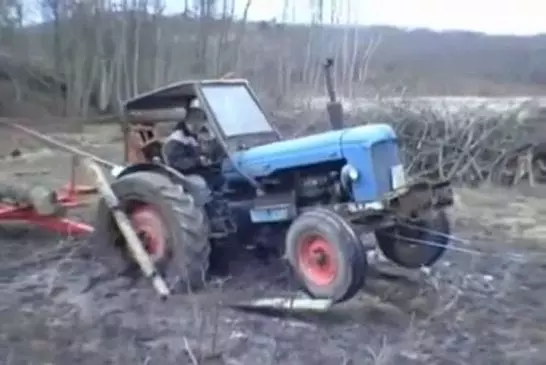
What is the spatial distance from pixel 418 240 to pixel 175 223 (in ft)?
5.57

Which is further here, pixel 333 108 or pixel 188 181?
pixel 188 181

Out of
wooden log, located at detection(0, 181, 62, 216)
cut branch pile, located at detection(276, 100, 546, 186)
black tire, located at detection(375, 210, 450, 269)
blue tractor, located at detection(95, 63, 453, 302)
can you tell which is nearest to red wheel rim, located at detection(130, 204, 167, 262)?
blue tractor, located at detection(95, 63, 453, 302)

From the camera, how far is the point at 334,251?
21.3ft

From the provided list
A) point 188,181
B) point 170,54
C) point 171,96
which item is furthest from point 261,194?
point 170,54

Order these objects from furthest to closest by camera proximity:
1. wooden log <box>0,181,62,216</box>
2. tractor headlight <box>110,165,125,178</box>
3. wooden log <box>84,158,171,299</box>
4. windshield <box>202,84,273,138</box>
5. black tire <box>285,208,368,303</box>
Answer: wooden log <box>0,181,62,216</box> → tractor headlight <box>110,165,125,178</box> → windshield <box>202,84,273,138</box> → wooden log <box>84,158,171,299</box> → black tire <box>285,208,368,303</box>

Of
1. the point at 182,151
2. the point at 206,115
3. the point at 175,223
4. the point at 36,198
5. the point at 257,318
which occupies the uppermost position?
the point at 206,115

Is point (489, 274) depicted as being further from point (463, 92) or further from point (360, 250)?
point (463, 92)

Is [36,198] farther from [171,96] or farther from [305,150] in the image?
[305,150]

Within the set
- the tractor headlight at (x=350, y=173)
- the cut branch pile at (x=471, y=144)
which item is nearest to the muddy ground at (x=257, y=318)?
the tractor headlight at (x=350, y=173)

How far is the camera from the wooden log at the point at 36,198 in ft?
28.1

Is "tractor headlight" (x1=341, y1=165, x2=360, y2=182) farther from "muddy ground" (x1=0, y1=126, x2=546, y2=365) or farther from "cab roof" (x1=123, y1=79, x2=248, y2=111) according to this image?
"cab roof" (x1=123, y1=79, x2=248, y2=111)

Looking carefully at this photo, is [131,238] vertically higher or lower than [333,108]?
lower

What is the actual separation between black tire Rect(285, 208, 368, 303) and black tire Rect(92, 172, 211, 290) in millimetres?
701

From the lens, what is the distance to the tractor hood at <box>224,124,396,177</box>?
6.89 meters
